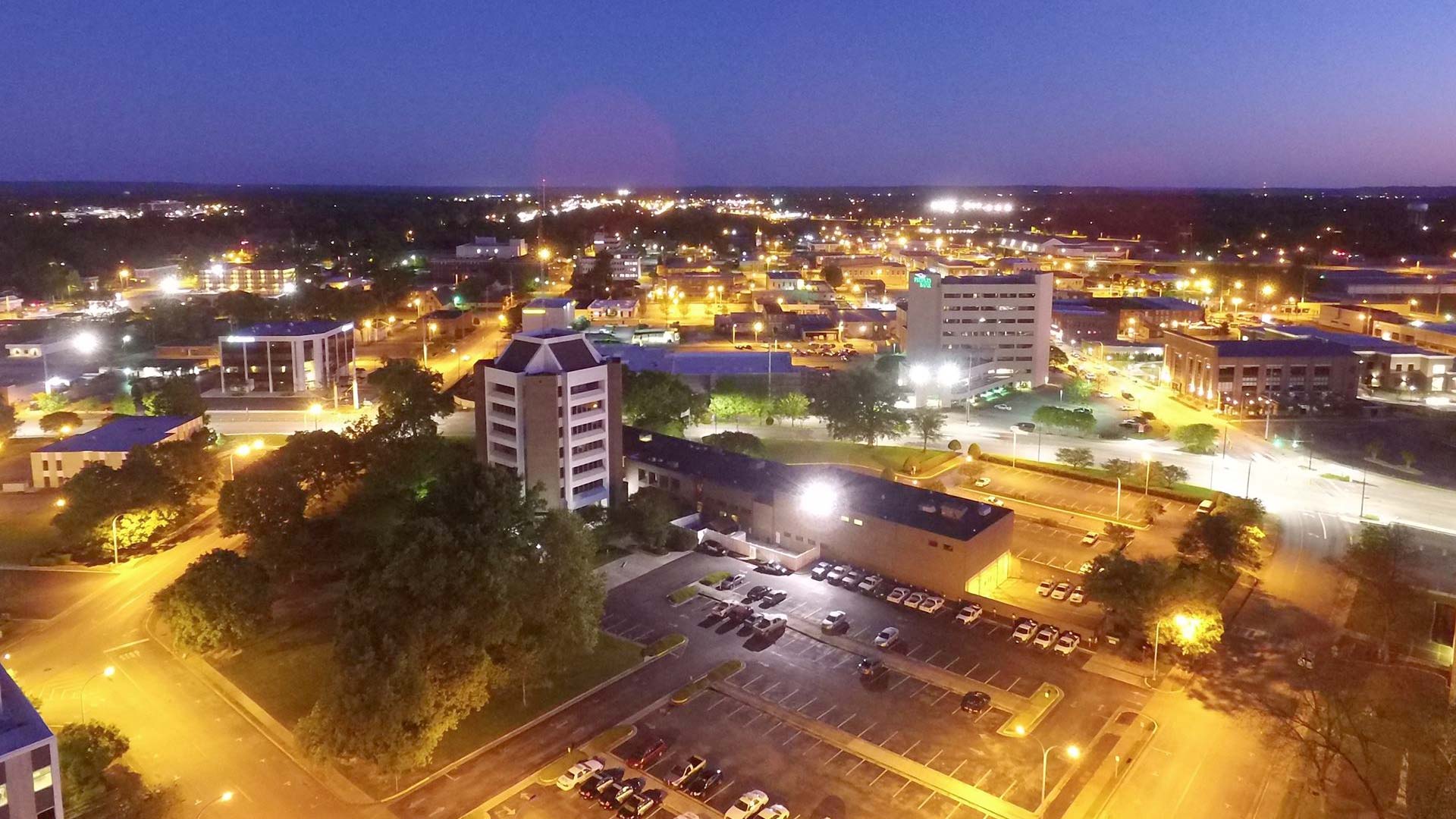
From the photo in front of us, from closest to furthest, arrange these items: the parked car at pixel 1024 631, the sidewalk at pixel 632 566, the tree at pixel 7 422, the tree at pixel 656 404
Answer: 1. the parked car at pixel 1024 631
2. the sidewalk at pixel 632 566
3. the tree at pixel 7 422
4. the tree at pixel 656 404

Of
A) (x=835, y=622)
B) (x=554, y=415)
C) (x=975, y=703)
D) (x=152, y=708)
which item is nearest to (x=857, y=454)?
(x=554, y=415)

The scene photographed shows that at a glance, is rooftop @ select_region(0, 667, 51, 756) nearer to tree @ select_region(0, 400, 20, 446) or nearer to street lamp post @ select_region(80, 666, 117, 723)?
street lamp post @ select_region(80, 666, 117, 723)

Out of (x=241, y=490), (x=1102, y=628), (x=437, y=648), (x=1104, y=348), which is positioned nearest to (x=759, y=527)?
(x=1102, y=628)

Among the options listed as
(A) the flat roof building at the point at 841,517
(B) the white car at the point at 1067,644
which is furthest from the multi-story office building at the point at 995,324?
Answer: (B) the white car at the point at 1067,644

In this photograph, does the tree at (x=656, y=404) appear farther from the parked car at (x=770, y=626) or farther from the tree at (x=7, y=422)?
the tree at (x=7, y=422)

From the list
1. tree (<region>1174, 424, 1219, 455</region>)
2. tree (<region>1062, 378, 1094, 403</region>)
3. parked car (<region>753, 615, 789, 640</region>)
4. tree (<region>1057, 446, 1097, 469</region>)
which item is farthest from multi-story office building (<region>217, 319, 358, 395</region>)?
tree (<region>1174, 424, 1219, 455</region>)

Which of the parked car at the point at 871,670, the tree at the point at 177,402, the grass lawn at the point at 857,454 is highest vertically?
the tree at the point at 177,402

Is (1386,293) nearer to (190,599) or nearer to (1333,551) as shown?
(1333,551)

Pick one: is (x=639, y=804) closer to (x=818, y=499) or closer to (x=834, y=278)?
(x=818, y=499)

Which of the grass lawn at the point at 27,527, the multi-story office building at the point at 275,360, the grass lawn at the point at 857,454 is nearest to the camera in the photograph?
the grass lawn at the point at 27,527
